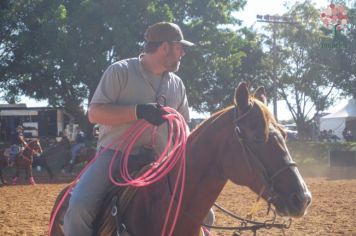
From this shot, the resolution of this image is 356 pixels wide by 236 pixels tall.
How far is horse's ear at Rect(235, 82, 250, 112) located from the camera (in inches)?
113

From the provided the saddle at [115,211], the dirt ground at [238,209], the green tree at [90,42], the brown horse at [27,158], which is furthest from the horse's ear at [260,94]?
the green tree at [90,42]

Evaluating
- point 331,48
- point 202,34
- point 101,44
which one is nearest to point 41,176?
point 101,44

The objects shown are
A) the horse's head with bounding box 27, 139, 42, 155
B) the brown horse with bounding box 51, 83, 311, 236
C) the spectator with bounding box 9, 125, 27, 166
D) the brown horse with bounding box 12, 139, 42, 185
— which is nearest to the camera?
the brown horse with bounding box 51, 83, 311, 236

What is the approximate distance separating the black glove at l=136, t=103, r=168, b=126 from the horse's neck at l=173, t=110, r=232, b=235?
0.30m

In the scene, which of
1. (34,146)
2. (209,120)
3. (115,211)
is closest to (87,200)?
(115,211)

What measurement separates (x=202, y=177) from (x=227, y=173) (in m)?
0.22

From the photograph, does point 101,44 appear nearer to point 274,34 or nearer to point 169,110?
point 274,34

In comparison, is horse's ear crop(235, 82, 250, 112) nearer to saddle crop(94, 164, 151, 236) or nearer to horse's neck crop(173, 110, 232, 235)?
horse's neck crop(173, 110, 232, 235)

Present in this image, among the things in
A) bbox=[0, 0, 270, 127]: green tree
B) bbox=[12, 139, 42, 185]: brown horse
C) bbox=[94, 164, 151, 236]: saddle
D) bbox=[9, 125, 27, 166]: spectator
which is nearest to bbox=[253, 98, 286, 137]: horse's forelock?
bbox=[94, 164, 151, 236]: saddle

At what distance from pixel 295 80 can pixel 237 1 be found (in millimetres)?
9702

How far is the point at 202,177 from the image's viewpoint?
3197 millimetres

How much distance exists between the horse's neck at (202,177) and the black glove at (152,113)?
0.30 metres

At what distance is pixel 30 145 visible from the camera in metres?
20.2

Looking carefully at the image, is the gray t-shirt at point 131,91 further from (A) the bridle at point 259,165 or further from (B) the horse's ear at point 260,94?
(A) the bridle at point 259,165
